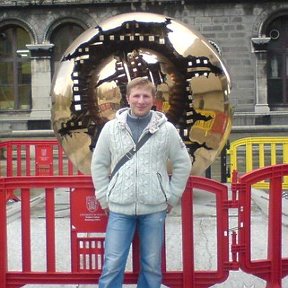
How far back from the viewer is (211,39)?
20312 mm

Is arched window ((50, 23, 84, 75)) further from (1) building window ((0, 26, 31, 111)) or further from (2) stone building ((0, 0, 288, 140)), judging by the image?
(1) building window ((0, 26, 31, 111))

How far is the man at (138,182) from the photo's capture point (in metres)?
3.73

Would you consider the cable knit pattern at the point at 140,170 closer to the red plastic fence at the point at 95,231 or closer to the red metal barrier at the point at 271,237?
the red plastic fence at the point at 95,231

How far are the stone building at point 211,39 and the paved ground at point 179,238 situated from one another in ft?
44.3

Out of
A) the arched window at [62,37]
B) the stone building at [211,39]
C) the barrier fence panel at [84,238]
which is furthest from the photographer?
the arched window at [62,37]

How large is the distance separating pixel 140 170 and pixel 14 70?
60.8 ft

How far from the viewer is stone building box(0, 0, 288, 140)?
66.5ft

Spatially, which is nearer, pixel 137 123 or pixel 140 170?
pixel 140 170

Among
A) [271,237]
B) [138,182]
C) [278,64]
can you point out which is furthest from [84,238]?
[278,64]

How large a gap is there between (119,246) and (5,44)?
18.8 m

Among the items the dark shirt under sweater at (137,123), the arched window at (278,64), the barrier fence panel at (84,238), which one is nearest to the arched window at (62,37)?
the arched window at (278,64)

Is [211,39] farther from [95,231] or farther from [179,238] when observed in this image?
[95,231]

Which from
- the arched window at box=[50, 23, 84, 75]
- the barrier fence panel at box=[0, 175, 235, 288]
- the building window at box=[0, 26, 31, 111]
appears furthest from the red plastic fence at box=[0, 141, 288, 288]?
the building window at box=[0, 26, 31, 111]

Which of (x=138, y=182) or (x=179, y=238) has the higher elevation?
(x=138, y=182)
